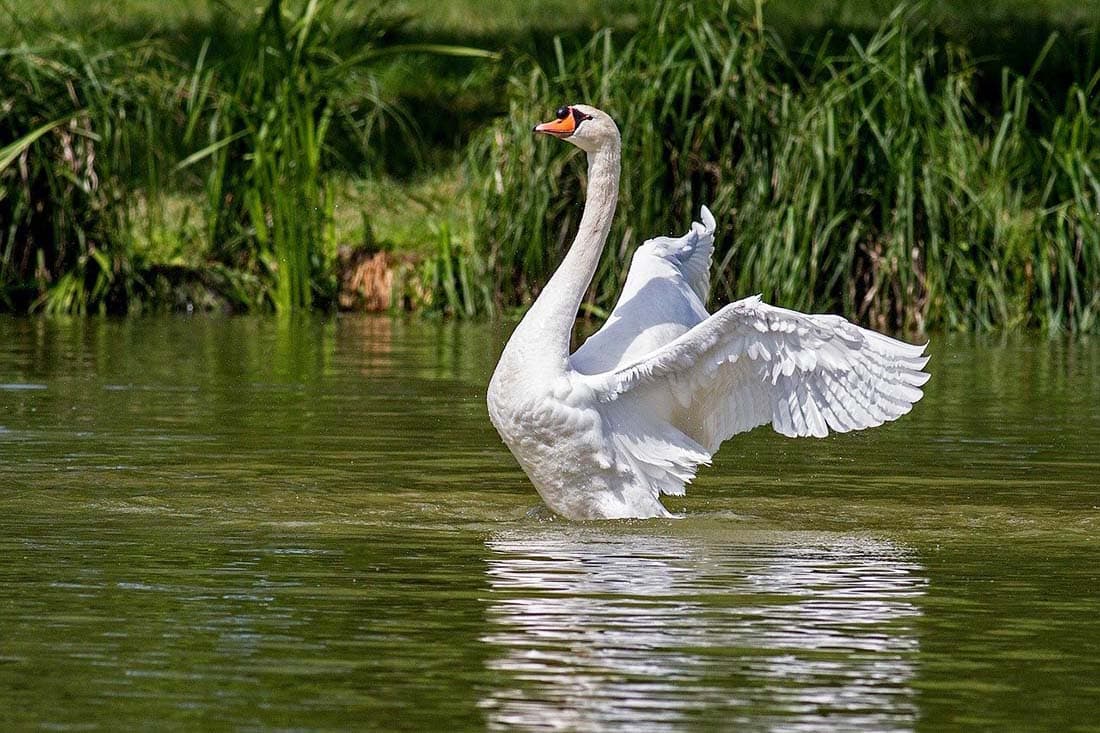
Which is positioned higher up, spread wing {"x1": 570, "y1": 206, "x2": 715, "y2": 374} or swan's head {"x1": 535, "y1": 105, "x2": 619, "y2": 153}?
swan's head {"x1": 535, "y1": 105, "x2": 619, "y2": 153}

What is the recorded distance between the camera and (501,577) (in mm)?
5797

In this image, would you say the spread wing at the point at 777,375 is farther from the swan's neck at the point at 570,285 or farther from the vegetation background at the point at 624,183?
the vegetation background at the point at 624,183

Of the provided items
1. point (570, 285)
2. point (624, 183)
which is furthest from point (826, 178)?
point (570, 285)

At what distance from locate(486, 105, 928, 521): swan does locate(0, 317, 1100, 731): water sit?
9.6 inches

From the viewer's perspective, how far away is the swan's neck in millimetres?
7012

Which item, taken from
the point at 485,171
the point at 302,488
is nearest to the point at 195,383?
the point at 302,488

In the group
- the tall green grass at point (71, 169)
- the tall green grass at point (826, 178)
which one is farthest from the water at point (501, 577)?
the tall green grass at point (71, 169)

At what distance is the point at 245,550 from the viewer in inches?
245

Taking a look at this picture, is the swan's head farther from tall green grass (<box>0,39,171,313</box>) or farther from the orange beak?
tall green grass (<box>0,39,171,313</box>)

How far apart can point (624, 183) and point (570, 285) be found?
785cm

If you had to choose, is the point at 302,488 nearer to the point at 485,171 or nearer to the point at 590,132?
the point at 590,132

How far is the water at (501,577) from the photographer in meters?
4.35

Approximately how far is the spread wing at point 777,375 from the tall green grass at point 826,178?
7.48 metres

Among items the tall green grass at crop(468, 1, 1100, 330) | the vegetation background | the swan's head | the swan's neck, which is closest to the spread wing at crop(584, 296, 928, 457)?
the swan's neck
